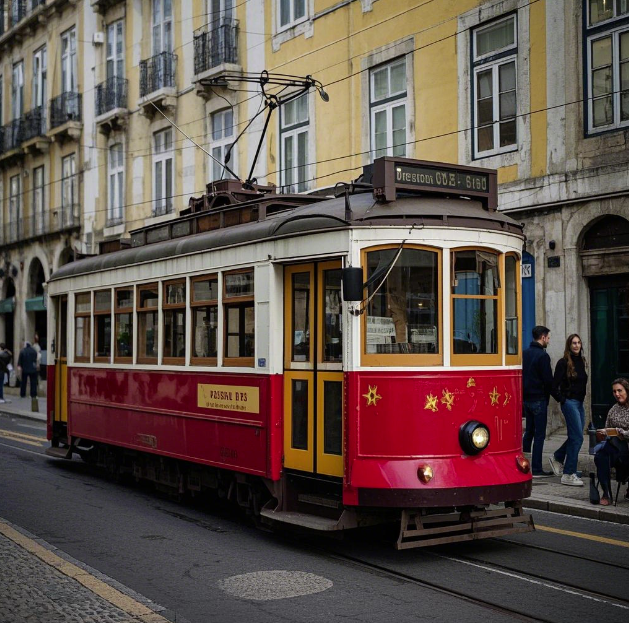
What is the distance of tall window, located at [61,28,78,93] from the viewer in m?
34.9

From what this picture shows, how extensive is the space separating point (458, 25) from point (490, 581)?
13088mm

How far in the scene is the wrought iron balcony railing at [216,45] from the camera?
1007 inches

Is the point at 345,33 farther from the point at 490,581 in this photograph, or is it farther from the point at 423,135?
the point at 490,581

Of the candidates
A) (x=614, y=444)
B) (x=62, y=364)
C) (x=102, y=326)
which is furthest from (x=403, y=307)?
(x=62, y=364)

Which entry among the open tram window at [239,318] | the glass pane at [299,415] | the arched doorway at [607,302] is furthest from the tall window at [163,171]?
the glass pane at [299,415]

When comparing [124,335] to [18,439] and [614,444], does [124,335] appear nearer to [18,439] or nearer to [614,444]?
[614,444]

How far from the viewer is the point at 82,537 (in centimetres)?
973

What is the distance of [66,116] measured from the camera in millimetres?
34562

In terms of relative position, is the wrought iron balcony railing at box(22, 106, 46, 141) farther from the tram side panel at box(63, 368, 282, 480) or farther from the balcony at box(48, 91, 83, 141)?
the tram side panel at box(63, 368, 282, 480)

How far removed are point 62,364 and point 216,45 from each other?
1311 centimetres

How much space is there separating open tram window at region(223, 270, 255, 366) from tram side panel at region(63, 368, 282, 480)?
20cm

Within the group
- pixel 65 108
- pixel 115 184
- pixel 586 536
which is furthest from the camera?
pixel 65 108

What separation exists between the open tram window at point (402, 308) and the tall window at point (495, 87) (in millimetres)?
9584

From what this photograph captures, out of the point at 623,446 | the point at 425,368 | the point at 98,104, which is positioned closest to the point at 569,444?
the point at 623,446
